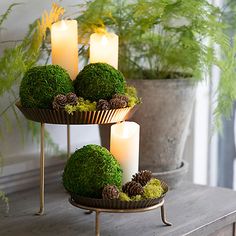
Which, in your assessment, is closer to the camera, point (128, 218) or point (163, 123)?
point (128, 218)

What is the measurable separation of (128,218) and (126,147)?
158 mm

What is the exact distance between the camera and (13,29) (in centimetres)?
146

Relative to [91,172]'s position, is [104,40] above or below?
above

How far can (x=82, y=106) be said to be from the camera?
1196 millimetres

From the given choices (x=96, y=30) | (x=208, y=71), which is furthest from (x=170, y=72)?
(x=96, y=30)

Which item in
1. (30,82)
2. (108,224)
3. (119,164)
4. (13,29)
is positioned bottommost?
(108,224)

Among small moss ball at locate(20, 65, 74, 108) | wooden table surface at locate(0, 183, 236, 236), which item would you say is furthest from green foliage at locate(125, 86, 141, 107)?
wooden table surface at locate(0, 183, 236, 236)

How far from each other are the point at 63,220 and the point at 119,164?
0.17m

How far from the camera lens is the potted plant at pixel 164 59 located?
1430mm

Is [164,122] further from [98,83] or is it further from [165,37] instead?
[98,83]

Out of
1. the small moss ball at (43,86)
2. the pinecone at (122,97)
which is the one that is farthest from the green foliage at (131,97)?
the small moss ball at (43,86)

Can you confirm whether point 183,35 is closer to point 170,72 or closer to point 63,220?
point 170,72

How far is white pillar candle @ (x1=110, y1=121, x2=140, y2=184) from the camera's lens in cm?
124

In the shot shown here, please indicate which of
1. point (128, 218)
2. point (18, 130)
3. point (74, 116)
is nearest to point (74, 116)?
point (74, 116)
